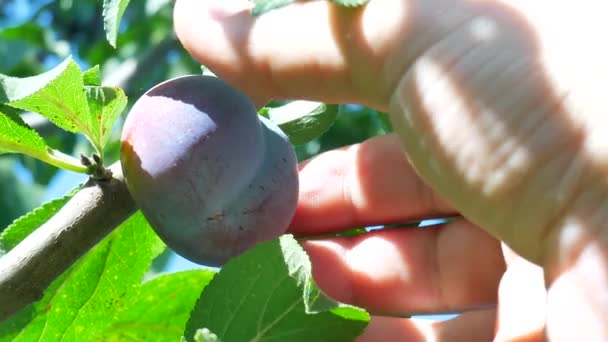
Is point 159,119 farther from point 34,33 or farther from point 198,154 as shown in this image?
point 34,33

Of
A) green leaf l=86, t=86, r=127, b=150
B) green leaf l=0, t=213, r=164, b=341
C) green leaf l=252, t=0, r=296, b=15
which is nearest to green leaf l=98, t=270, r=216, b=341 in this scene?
green leaf l=0, t=213, r=164, b=341

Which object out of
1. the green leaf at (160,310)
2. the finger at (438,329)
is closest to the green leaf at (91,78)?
the green leaf at (160,310)

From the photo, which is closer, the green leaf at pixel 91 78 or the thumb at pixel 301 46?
the thumb at pixel 301 46

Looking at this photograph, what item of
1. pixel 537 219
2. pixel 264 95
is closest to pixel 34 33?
pixel 264 95

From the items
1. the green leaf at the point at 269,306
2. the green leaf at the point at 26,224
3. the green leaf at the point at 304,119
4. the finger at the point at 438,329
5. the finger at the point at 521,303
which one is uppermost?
the green leaf at the point at 304,119

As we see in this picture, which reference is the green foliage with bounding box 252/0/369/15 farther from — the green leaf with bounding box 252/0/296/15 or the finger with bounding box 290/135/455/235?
the finger with bounding box 290/135/455/235

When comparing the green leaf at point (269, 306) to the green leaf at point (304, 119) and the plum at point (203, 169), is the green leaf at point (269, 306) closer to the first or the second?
the plum at point (203, 169)

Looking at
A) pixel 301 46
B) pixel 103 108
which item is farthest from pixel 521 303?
pixel 103 108
